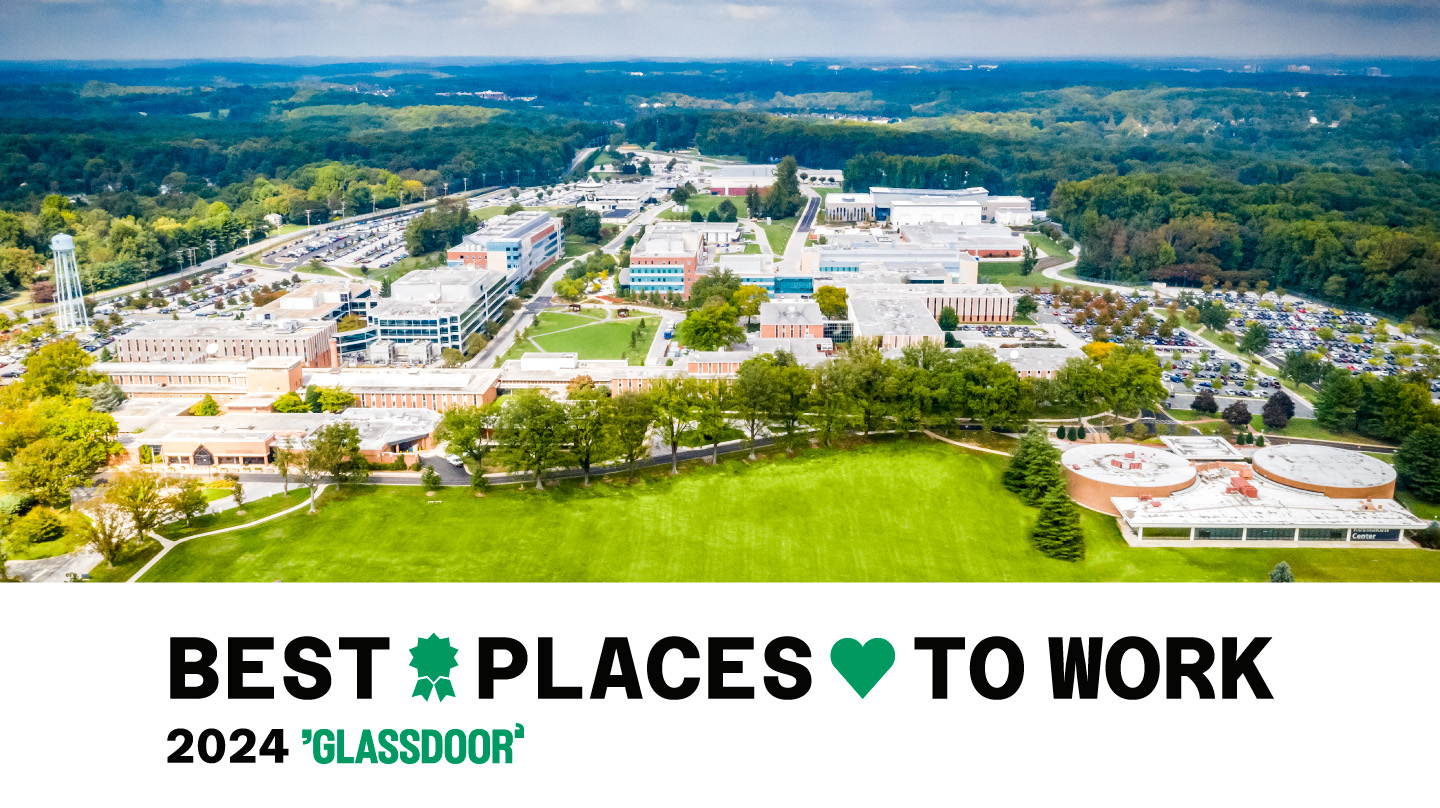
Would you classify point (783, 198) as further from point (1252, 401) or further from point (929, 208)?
point (1252, 401)

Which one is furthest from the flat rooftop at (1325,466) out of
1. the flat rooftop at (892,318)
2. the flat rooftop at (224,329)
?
the flat rooftop at (224,329)

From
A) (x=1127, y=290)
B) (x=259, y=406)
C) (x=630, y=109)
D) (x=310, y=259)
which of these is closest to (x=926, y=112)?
(x=630, y=109)

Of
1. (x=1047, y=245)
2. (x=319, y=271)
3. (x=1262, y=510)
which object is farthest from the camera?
(x=1047, y=245)

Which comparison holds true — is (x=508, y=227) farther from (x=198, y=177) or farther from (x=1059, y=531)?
(x=1059, y=531)

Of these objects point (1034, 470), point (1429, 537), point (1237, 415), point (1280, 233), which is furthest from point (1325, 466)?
point (1280, 233)

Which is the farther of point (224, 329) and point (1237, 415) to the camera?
point (224, 329)

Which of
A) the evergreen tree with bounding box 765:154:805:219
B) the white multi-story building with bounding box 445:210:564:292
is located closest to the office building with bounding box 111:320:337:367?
the white multi-story building with bounding box 445:210:564:292

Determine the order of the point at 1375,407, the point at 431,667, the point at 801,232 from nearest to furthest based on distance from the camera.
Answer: the point at 431,667 < the point at 1375,407 < the point at 801,232

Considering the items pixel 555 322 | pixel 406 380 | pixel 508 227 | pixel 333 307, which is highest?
pixel 508 227

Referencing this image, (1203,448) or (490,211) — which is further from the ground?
(490,211)
